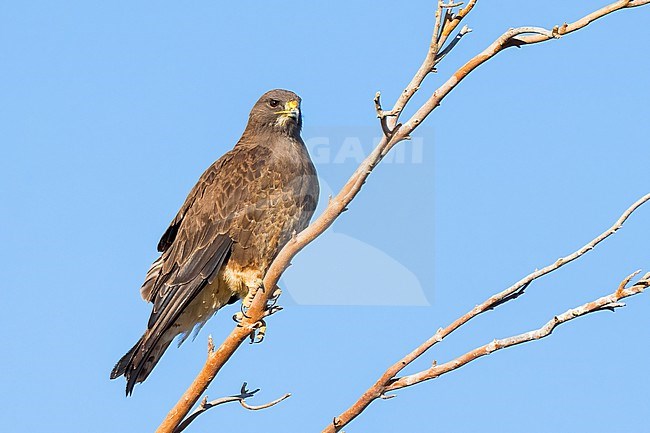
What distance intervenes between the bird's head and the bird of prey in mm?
18

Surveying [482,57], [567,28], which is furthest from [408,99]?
[567,28]

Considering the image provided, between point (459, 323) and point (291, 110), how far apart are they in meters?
3.13

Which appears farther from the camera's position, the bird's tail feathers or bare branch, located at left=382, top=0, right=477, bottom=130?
the bird's tail feathers

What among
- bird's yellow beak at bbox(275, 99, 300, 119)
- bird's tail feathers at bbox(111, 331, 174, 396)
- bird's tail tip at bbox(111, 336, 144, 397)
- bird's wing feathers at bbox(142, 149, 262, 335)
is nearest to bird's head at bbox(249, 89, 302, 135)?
bird's yellow beak at bbox(275, 99, 300, 119)

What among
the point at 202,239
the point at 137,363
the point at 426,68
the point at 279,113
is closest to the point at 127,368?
the point at 137,363

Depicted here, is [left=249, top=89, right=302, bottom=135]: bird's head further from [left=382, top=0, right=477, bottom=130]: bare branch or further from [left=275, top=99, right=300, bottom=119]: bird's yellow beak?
[left=382, top=0, right=477, bottom=130]: bare branch

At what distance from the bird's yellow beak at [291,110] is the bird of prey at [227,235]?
0.02 metres

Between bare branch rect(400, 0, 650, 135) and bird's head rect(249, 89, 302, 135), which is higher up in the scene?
bird's head rect(249, 89, 302, 135)

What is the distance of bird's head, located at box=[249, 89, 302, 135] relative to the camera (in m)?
6.75

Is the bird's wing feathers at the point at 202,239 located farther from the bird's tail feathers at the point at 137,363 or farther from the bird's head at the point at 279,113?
the bird's head at the point at 279,113

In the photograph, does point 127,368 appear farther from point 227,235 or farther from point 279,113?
point 279,113

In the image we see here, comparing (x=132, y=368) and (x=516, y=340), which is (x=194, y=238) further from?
(x=516, y=340)

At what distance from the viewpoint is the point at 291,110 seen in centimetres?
677

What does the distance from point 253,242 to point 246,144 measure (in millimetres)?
946
